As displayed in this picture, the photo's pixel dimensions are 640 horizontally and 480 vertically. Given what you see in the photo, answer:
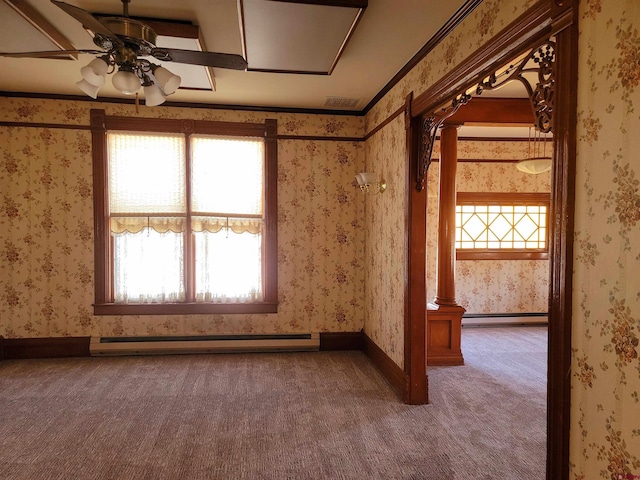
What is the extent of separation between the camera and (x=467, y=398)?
3367mm

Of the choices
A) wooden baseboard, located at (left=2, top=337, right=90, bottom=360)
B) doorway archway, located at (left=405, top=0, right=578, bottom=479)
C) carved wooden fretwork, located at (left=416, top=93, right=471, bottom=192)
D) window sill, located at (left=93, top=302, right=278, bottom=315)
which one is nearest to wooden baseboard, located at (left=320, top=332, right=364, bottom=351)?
window sill, located at (left=93, top=302, right=278, bottom=315)

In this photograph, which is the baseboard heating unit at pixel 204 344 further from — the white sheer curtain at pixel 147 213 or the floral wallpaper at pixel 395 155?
the floral wallpaper at pixel 395 155

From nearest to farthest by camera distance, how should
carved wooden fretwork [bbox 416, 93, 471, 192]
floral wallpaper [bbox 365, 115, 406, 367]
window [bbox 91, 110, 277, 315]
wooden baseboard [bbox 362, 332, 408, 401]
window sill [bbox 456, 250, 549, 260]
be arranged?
1. carved wooden fretwork [bbox 416, 93, 471, 192]
2. wooden baseboard [bbox 362, 332, 408, 401]
3. floral wallpaper [bbox 365, 115, 406, 367]
4. window [bbox 91, 110, 277, 315]
5. window sill [bbox 456, 250, 549, 260]

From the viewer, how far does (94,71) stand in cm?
214

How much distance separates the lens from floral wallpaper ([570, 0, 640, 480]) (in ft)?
4.40

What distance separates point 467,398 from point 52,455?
117 inches

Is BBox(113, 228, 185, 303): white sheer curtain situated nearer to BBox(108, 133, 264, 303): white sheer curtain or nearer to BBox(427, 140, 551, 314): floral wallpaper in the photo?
BBox(108, 133, 264, 303): white sheer curtain

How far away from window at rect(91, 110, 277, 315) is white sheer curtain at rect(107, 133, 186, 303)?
0.03 ft

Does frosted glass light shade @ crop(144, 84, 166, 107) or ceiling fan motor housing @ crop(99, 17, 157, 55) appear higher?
ceiling fan motor housing @ crop(99, 17, 157, 55)

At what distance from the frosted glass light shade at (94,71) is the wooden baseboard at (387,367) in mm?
2938

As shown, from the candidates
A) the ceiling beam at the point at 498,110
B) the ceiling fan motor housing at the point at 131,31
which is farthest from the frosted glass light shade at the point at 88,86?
the ceiling beam at the point at 498,110

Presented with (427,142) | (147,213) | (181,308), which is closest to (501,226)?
(427,142)

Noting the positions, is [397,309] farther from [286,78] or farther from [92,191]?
[92,191]

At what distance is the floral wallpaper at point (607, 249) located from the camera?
1.34 metres
